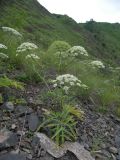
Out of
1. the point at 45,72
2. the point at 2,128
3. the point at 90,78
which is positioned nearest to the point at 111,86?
the point at 90,78

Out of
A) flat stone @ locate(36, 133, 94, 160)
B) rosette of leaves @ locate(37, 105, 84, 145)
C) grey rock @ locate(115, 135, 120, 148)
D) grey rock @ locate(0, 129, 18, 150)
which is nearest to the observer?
grey rock @ locate(0, 129, 18, 150)

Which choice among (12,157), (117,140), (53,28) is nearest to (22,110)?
(12,157)

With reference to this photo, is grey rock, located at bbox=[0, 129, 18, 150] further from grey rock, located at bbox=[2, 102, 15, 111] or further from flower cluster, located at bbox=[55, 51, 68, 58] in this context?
flower cluster, located at bbox=[55, 51, 68, 58]

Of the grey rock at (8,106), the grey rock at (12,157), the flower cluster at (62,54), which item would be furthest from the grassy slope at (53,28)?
the grey rock at (12,157)

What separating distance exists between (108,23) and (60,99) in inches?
5283

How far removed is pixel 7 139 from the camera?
680 cm

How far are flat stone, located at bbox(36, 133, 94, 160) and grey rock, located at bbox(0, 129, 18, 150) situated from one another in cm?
44

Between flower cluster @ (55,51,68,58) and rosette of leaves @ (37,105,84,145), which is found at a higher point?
flower cluster @ (55,51,68,58)

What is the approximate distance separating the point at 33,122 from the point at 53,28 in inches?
2541

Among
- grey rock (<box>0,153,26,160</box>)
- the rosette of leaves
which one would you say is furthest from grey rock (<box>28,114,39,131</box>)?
grey rock (<box>0,153,26,160</box>)

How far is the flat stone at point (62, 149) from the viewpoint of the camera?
6.97 m

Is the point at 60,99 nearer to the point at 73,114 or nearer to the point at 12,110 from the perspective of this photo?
the point at 73,114

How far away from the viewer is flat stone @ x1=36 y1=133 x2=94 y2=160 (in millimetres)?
6971

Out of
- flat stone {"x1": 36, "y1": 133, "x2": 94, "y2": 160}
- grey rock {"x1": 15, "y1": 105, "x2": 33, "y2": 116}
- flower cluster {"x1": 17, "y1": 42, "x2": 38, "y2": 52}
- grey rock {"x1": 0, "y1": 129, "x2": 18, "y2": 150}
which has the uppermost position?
flower cluster {"x1": 17, "y1": 42, "x2": 38, "y2": 52}
